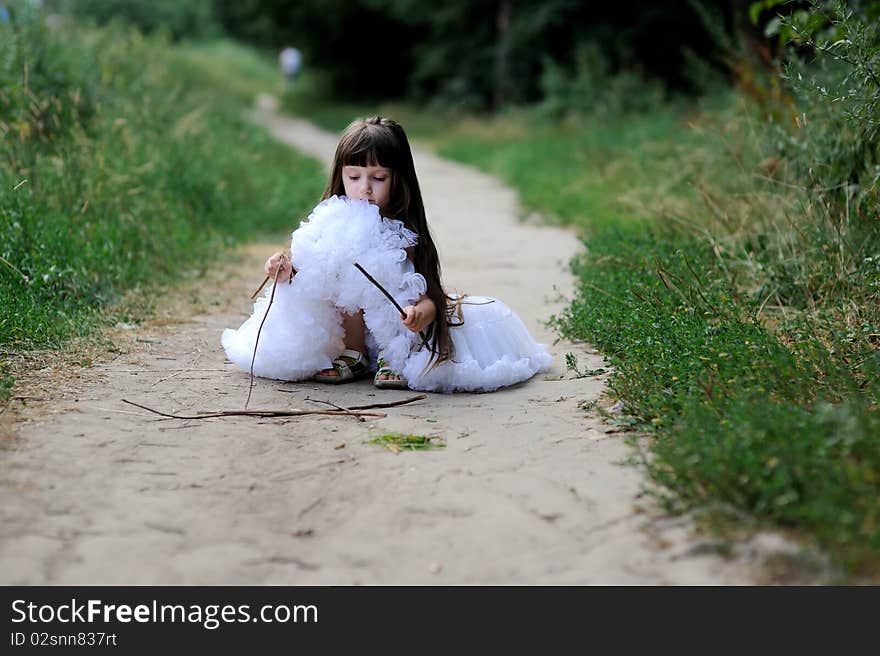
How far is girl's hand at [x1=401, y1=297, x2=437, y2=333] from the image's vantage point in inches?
164

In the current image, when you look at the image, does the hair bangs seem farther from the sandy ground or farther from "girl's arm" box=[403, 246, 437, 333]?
the sandy ground

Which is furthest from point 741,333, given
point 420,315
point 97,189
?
point 97,189

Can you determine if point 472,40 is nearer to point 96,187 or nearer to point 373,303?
point 96,187

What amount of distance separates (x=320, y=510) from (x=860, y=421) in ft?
5.28

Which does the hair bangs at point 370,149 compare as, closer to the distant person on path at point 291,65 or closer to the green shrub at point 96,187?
the green shrub at point 96,187

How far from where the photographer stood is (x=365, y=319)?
4.38 meters

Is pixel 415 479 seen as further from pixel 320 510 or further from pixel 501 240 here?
pixel 501 240

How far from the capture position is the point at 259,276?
7.02 meters

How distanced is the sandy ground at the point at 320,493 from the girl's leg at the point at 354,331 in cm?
19

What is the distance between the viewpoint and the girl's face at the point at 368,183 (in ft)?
14.3

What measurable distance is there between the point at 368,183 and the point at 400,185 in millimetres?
146

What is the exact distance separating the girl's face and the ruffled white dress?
0.18 ft

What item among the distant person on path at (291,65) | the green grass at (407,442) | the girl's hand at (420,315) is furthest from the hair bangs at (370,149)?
the distant person on path at (291,65)

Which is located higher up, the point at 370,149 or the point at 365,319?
the point at 370,149
